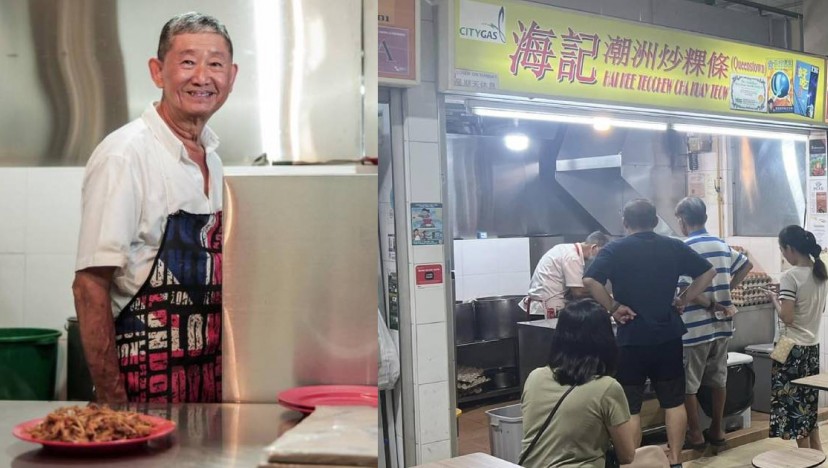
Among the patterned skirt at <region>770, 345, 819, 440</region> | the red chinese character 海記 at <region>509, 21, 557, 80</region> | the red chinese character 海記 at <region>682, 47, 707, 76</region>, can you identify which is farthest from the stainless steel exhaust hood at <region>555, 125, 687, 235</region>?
the patterned skirt at <region>770, 345, 819, 440</region>

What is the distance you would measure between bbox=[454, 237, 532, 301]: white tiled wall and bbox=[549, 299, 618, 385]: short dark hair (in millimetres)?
1840

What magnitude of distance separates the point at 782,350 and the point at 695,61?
178 cm

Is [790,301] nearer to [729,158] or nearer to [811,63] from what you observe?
[729,158]

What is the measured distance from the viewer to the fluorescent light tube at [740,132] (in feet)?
13.5

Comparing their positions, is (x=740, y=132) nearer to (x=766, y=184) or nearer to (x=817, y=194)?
(x=766, y=184)

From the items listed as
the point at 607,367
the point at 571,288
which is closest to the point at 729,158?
the point at 571,288

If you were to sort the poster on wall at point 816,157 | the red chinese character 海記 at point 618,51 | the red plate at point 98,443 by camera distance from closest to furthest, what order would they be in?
the red plate at point 98,443 → the red chinese character 海記 at point 618,51 → the poster on wall at point 816,157

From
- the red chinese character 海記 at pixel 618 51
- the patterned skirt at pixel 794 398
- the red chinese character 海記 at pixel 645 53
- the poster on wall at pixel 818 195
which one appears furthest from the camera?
the poster on wall at pixel 818 195

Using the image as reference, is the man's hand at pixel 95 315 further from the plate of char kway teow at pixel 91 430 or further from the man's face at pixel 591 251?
the man's face at pixel 591 251

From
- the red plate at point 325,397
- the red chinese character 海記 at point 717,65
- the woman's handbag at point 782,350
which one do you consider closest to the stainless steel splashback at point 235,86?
the red plate at point 325,397

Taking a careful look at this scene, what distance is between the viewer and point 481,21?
3107mm

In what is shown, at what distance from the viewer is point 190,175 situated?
2.48ft

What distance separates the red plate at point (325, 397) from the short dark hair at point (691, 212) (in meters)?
3.72

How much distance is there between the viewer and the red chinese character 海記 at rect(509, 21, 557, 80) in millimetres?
3221
